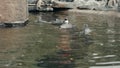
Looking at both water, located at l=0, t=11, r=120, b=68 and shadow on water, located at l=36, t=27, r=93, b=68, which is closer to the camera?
shadow on water, located at l=36, t=27, r=93, b=68

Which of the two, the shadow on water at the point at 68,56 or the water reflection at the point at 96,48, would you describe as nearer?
the shadow on water at the point at 68,56

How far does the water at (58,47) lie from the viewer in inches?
759

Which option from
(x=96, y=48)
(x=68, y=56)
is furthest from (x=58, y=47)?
(x=68, y=56)

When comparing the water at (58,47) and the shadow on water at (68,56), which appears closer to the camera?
the shadow on water at (68,56)

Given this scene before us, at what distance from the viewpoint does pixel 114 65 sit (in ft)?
61.3

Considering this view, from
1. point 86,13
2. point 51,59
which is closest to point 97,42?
point 51,59

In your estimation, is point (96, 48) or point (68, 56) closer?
point (68, 56)

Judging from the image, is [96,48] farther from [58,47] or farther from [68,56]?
[68,56]

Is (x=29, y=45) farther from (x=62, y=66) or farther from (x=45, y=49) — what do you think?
(x=62, y=66)

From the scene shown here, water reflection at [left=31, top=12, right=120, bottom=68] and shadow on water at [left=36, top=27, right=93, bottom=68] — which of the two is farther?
water reflection at [left=31, top=12, right=120, bottom=68]

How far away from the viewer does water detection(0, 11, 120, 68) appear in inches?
759

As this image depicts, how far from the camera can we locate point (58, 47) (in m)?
23.2

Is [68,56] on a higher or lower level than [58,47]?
higher

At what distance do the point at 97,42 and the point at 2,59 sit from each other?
7087 millimetres
